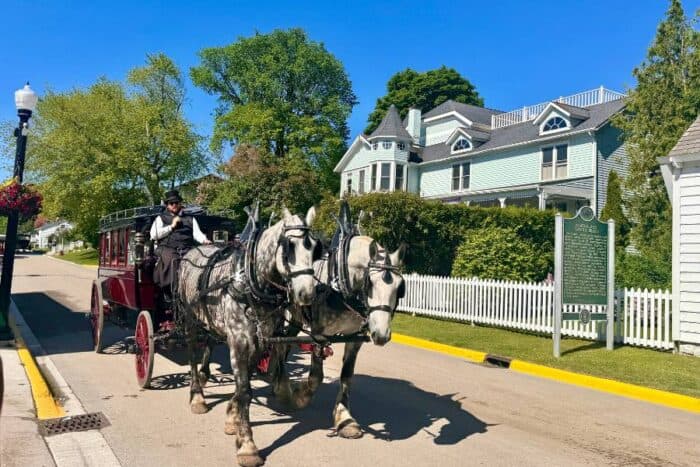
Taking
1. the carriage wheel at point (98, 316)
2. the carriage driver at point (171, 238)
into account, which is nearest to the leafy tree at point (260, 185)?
the carriage wheel at point (98, 316)

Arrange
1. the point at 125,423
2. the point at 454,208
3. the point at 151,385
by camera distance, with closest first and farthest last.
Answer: the point at 125,423, the point at 151,385, the point at 454,208

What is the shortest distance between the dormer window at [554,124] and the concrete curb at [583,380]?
73.0ft

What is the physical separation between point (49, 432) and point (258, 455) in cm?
237

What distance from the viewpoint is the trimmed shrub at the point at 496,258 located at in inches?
686

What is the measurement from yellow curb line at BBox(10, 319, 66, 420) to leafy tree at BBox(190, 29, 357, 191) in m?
36.7

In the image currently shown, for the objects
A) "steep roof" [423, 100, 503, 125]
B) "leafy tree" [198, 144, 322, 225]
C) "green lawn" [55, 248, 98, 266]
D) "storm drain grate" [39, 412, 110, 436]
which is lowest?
"storm drain grate" [39, 412, 110, 436]

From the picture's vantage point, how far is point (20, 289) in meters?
22.2

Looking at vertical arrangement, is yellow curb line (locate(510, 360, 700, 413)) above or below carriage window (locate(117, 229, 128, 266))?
below

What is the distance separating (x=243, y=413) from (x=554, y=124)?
2991 centimetres

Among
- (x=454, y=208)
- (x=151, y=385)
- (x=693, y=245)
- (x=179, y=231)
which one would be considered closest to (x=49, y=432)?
(x=151, y=385)

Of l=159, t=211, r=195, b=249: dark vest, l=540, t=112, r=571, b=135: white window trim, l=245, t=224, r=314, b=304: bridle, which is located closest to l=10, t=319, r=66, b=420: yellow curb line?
l=159, t=211, r=195, b=249: dark vest

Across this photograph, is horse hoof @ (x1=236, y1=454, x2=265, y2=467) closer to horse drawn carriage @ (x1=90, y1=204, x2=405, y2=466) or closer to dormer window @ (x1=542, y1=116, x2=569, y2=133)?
horse drawn carriage @ (x1=90, y1=204, x2=405, y2=466)

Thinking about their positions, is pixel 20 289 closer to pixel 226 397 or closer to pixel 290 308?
pixel 226 397

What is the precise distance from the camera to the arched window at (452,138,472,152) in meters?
36.2
